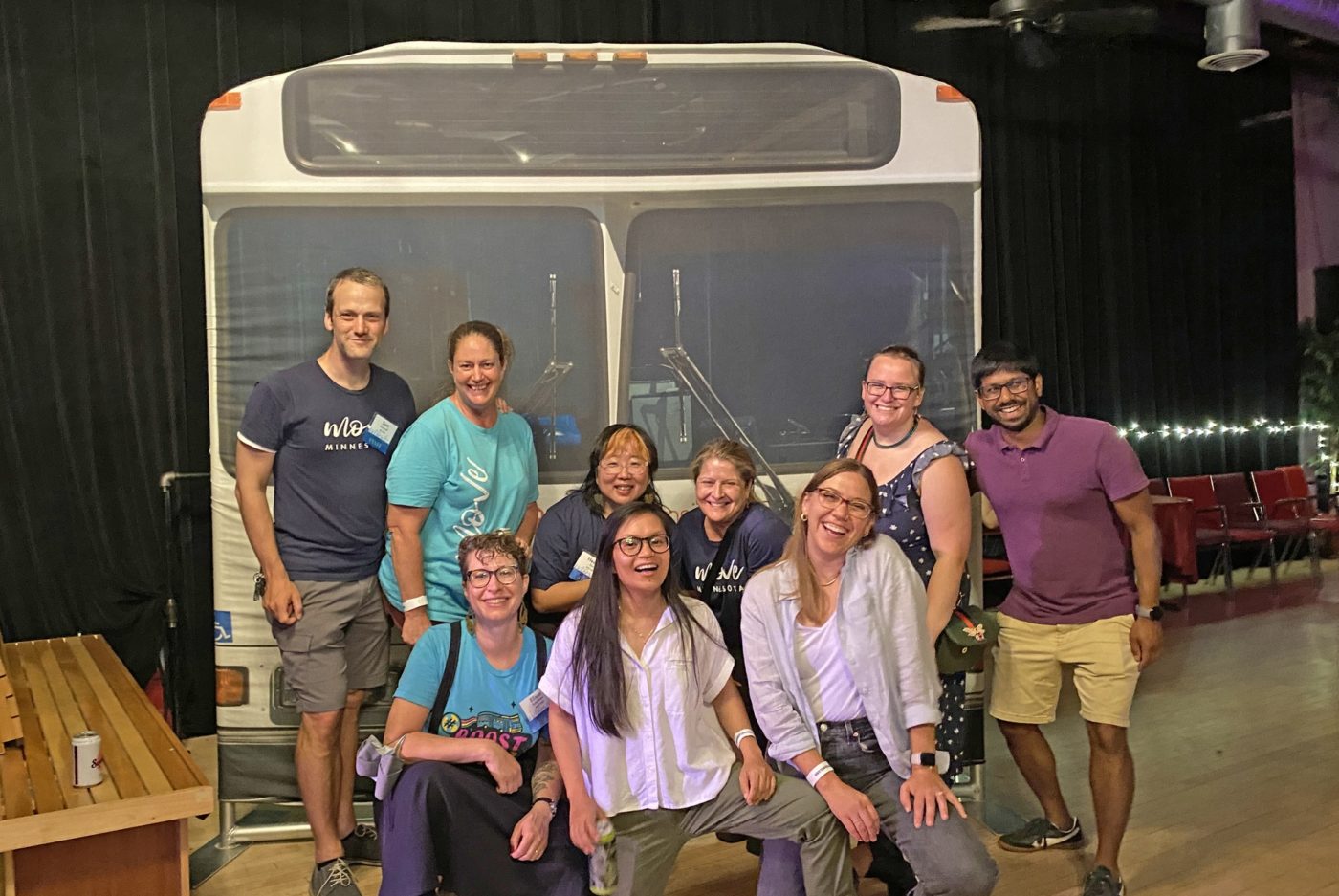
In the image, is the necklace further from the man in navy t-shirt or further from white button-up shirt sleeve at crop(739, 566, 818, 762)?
the man in navy t-shirt

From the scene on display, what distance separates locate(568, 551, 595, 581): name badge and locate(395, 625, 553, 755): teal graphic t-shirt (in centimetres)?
38

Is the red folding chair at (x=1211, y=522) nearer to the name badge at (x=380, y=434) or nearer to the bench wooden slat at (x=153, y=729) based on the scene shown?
the name badge at (x=380, y=434)

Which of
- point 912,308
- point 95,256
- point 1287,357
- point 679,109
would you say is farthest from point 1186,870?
point 1287,357

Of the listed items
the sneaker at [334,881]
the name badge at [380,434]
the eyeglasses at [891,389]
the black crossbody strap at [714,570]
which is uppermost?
the eyeglasses at [891,389]

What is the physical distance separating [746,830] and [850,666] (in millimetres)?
456

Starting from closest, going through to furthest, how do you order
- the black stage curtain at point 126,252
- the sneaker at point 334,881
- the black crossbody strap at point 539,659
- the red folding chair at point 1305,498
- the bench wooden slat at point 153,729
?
the bench wooden slat at point 153,729, the black crossbody strap at point 539,659, the sneaker at point 334,881, the black stage curtain at point 126,252, the red folding chair at point 1305,498

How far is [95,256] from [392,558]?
2.27m

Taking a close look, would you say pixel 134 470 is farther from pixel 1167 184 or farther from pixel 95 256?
pixel 1167 184

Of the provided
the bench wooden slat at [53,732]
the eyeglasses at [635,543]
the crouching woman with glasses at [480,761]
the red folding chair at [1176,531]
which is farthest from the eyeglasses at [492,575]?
the red folding chair at [1176,531]

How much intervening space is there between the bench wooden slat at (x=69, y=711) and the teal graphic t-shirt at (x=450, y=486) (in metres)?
0.88

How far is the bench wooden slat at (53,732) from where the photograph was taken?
253cm

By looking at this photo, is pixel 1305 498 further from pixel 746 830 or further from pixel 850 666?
pixel 746 830

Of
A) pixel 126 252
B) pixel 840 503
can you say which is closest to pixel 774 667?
pixel 840 503

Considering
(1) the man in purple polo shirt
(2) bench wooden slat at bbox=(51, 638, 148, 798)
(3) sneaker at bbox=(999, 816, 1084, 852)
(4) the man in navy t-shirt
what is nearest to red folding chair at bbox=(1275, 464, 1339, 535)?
(3) sneaker at bbox=(999, 816, 1084, 852)
